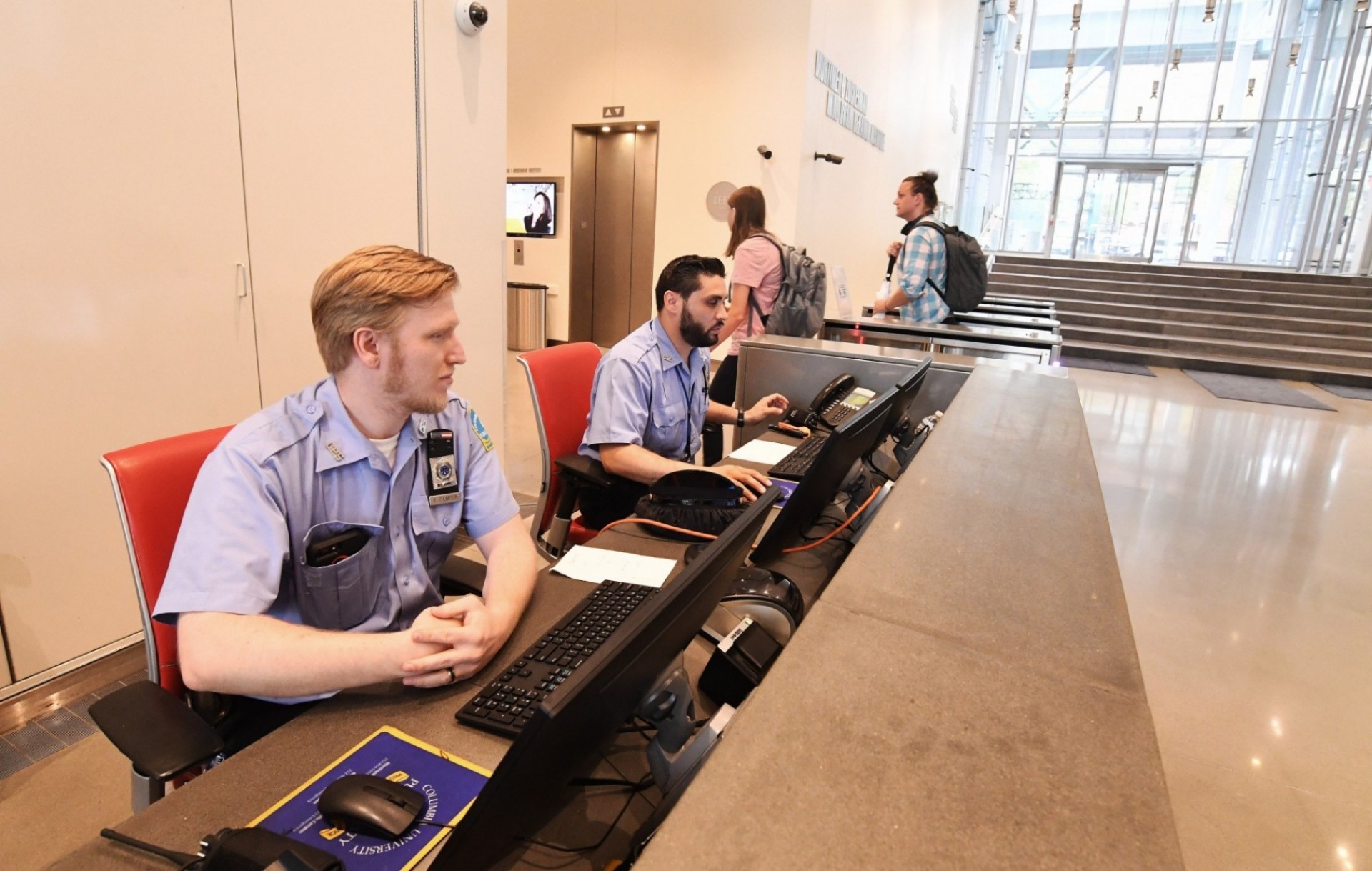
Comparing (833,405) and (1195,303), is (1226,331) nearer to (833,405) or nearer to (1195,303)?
(1195,303)

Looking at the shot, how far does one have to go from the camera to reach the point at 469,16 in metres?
3.21

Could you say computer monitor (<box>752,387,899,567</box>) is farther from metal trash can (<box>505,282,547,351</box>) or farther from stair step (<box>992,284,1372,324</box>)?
stair step (<box>992,284,1372,324</box>)

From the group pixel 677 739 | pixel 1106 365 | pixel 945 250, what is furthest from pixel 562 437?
pixel 1106 365

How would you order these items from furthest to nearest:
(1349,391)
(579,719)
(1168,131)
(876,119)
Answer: (1168,131) < (876,119) < (1349,391) < (579,719)

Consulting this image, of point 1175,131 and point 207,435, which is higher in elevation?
point 1175,131

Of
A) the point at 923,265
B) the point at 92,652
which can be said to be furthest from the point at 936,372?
the point at 92,652

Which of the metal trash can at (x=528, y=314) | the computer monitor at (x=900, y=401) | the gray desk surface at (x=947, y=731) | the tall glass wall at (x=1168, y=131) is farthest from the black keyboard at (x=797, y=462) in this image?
the tall glass wall at (x=1168, y=131)

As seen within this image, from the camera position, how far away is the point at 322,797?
0.79 metres

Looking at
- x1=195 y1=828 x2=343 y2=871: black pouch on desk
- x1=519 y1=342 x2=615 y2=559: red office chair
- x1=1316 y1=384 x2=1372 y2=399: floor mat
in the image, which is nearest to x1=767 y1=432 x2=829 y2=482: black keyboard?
x1=519 y1=342 x2=615 y2=559: red office chair

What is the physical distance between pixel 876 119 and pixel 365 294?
29.5 feet

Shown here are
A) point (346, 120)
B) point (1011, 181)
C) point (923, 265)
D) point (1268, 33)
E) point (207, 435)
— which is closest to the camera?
point (207, 435)

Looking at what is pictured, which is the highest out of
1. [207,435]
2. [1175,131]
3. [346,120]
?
[1175,131]

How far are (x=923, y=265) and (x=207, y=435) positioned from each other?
12.9ft

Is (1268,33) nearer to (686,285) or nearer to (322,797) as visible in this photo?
(686,285)
